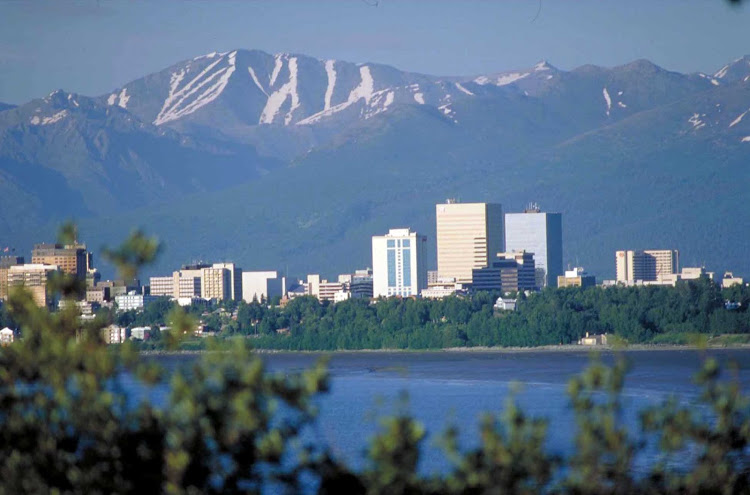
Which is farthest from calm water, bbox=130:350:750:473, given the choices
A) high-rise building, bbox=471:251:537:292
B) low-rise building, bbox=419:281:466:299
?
high-rise building, bbox=471:251:537:292

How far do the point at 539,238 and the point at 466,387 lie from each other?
213ft

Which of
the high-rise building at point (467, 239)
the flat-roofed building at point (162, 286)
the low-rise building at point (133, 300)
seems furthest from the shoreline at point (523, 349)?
the high-rise building at point (467, 239)

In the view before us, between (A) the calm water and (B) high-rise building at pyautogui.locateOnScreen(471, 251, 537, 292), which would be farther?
(B) high-rise building at pyautogui.locateOnScreen(471, 251, 537, 292)

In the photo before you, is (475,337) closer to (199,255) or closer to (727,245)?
(727,245)

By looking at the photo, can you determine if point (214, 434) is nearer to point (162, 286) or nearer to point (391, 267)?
point (162, 286)

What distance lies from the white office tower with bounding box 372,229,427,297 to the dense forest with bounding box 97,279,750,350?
2172 centimetres

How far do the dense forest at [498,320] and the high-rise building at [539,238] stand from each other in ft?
106

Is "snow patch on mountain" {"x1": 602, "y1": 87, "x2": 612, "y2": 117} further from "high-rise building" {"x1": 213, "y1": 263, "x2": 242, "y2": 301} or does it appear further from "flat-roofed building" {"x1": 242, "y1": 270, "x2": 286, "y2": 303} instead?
"high-rise building" {"x1": 213, "y1": 263, "x2": 242, "y2": 301}

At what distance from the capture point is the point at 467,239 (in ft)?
299

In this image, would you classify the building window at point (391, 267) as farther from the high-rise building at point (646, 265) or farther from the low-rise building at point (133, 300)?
the low-rise building at point (133, 300)

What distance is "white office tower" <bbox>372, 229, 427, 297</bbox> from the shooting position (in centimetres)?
8625

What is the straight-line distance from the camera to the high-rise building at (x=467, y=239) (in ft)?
294

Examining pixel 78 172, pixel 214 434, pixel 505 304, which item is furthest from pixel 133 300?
pixel 78 172

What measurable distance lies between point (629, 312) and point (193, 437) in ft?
158
